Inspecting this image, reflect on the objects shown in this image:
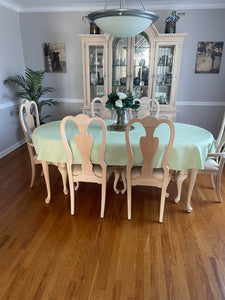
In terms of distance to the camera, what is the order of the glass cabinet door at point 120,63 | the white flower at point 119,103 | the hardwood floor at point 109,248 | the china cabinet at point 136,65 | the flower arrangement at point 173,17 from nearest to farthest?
the hardwood floor at point 109,248, the white flower at point 119,103, the flower arrangement at point 173,17, the china cabinet at point 136,65, the glass cabinet door at point 120,63

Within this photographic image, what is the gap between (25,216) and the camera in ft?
7.07

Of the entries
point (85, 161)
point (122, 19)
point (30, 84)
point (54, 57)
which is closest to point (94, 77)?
point (54, 57)

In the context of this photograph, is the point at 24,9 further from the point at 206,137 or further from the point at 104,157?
the point at 206,137

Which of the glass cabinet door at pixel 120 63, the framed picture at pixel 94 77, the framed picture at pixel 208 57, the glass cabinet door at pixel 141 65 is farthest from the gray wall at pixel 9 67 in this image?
the framed picture at pixel 208 57

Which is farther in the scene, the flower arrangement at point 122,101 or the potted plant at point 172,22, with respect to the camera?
the potted plant at point 172,22

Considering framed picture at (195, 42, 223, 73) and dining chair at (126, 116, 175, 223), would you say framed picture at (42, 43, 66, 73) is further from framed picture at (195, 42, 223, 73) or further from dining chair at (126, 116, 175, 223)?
dining chair at (126, 116, 175, 223)

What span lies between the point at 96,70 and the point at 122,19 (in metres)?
2.07

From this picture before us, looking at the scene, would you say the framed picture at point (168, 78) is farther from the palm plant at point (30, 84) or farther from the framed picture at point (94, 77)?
the palm plant at point (30, 84)

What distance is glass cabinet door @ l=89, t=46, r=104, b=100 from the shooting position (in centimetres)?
360

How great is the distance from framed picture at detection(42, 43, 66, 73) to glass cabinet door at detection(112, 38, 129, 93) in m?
1.02

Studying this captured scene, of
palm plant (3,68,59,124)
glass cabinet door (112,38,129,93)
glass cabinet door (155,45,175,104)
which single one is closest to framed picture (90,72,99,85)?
glass cabinet door (112,38,129,93)

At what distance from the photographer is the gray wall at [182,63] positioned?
11.9 feet

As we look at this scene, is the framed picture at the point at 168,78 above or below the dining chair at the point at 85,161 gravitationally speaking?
above

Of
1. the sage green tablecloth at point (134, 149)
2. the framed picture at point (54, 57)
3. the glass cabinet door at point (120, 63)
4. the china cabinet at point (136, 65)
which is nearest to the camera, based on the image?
the sage green tablecloth at point (134, 149)
